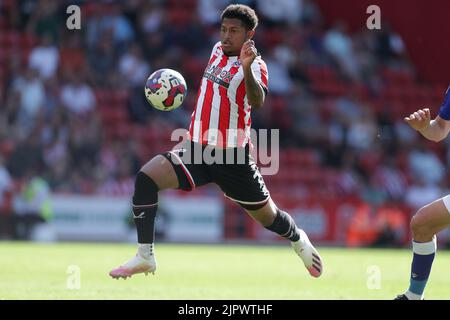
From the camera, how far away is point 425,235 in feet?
27.3

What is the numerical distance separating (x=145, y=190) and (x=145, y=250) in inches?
20.8

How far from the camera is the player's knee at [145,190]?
8.73m

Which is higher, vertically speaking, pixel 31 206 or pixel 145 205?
pixel 145 205

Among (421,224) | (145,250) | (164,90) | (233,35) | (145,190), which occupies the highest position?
(233,35)

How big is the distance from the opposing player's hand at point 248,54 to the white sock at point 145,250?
5.97 feet

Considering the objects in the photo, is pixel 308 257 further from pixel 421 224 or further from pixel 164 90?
pixel 164 90

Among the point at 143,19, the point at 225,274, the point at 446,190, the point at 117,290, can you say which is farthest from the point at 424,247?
the point at 143,19

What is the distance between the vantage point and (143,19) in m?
22.0

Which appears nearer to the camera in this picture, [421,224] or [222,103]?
[421,224]

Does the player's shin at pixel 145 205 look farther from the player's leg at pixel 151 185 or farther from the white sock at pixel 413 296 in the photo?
the white sock at pixel 413 296

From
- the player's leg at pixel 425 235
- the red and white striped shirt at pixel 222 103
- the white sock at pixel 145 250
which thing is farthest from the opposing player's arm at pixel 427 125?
the white sock at pixel 145 250

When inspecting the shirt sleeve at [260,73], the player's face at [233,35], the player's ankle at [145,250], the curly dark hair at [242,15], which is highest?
the curly dark hair at [242,15]

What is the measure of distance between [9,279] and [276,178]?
11176mm

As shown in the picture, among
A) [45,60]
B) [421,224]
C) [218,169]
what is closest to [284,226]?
[218,169]
